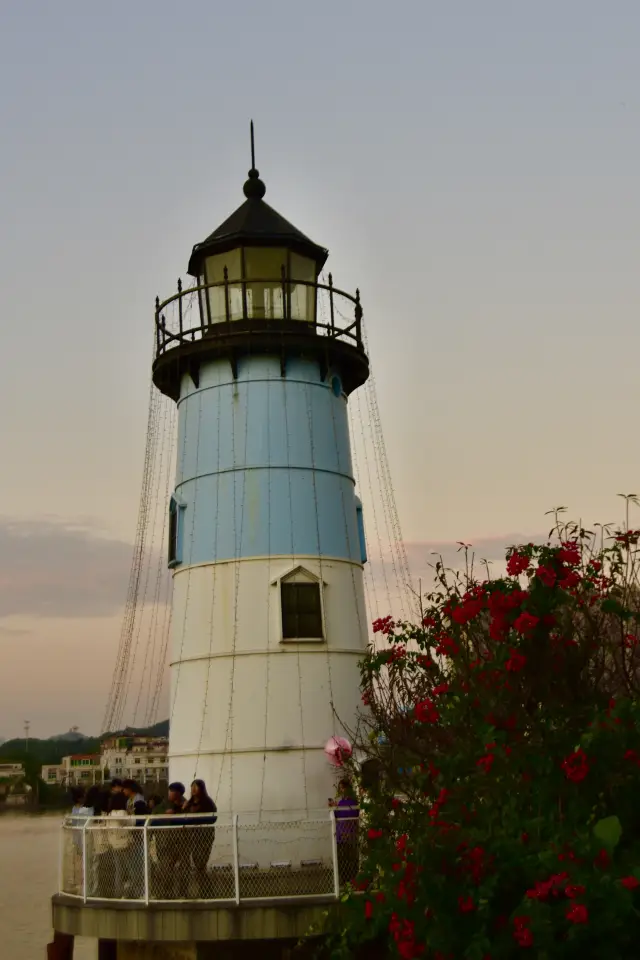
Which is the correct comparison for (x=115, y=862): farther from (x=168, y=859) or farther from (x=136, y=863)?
(x=168, y=859)

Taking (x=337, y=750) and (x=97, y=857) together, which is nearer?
(x=97, y=857)

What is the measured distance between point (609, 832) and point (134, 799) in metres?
9.30

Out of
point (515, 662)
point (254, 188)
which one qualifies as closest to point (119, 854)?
point (515, 662)

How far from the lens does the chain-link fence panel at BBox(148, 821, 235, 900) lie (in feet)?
46.8

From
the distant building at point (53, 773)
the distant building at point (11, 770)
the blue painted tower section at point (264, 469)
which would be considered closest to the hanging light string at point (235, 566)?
the blue painted tower section at point (264, 469)

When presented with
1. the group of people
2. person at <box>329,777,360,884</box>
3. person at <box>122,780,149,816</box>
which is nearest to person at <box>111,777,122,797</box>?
person at <box>122,780,149,816</box>

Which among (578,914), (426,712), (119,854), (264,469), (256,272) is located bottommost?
(578,914)

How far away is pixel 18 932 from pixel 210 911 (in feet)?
107

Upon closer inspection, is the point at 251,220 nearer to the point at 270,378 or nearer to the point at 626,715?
the point at 270,378

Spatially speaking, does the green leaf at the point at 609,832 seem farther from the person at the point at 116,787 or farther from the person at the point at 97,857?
→ the person at the point at 116,787

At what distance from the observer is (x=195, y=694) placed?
1842 centimetres

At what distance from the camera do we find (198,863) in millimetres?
14336

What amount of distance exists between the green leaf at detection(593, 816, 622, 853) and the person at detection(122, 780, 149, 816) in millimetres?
8707

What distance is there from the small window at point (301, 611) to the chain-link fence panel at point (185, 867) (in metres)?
4.58
